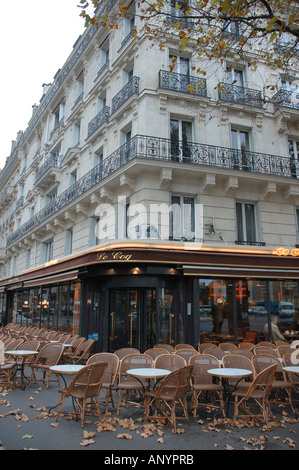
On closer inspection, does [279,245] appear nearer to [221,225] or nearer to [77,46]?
[221,225]

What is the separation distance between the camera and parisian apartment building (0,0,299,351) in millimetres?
10391

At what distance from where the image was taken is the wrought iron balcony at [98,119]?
14171 mm

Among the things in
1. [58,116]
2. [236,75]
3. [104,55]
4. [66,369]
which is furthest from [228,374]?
[58,116]

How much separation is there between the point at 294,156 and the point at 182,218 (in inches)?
218

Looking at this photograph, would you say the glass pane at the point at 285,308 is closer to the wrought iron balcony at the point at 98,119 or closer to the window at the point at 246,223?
the window at the point at 246,223

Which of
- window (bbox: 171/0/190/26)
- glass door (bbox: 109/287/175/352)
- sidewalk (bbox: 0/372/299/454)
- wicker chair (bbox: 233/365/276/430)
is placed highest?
window (bbox: 171/0/190/26)

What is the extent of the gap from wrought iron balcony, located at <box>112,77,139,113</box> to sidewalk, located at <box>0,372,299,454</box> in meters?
10.5

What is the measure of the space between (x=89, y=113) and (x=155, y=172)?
7022mm

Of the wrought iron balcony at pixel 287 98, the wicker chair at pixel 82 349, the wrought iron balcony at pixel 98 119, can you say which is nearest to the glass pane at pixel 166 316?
the wicker chair at pixel 82 349

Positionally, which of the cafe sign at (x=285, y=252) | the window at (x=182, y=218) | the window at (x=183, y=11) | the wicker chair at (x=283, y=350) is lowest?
the wicker chair at (x=283, y=350)

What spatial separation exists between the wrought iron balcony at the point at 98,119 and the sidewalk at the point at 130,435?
11.5 m

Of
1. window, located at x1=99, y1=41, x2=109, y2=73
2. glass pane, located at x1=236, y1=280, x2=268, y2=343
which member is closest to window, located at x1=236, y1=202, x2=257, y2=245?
glass pane, located at x1=236, y1=280, x2=268, y2=343

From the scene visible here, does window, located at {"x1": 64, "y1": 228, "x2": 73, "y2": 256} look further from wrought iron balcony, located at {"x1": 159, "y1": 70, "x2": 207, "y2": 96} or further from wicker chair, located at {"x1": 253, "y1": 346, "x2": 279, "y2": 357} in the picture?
wicker chair, located at {"x1": 253, "y1": 346, "x2": 279, "y2": 357}

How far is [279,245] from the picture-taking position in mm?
12344
